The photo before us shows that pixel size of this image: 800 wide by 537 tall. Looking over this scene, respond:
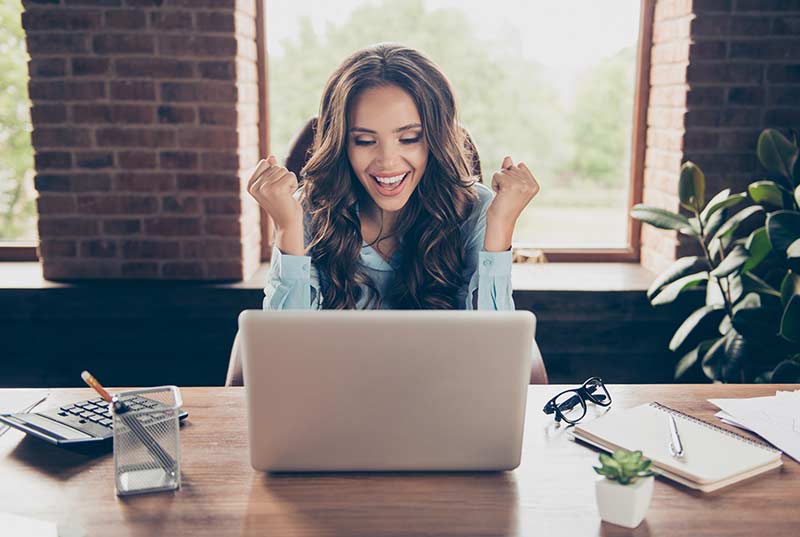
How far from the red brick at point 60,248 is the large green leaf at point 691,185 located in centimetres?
193

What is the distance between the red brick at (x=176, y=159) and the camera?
2.65 metres

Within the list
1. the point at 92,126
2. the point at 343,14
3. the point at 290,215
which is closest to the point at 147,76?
the point at 92,126

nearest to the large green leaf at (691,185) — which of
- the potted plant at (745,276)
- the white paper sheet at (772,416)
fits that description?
the potted plant at (745,276)

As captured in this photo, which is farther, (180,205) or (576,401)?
(180,205)

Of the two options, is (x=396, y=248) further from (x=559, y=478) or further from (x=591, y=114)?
(x=591, y=114)

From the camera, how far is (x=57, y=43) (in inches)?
101

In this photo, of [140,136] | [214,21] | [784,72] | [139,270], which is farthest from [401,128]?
[784,72]

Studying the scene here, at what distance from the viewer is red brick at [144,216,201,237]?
2680 mm

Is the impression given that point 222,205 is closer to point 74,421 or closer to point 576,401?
point 74,421

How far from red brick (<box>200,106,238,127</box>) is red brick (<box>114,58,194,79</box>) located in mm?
128

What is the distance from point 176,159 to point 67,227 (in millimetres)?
427

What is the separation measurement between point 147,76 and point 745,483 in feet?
7.04

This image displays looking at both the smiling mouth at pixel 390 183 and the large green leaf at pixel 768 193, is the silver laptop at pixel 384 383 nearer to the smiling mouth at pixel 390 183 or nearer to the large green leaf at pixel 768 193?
the smiling mouth at pixel 390 183

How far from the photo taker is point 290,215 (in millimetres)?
1731
